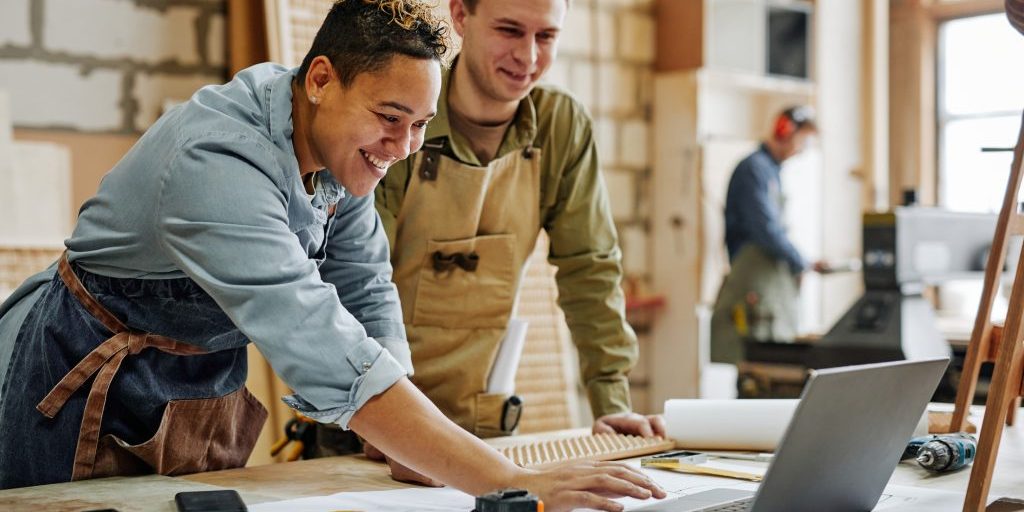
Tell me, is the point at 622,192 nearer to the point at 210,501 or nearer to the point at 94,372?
the point at 94,372

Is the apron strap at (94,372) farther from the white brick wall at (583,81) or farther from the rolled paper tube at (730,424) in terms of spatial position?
the white brick wall at (583,81)

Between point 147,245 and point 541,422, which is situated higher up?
point 147,245

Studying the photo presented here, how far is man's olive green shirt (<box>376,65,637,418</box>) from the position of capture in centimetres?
204

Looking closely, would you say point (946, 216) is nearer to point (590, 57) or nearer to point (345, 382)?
point (590, 57)

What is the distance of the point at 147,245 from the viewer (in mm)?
1312

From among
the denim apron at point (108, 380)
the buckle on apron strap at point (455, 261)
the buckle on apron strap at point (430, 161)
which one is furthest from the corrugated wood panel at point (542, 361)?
the denim apron at point (108, 380)

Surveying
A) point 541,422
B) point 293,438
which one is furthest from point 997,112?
point 293,438

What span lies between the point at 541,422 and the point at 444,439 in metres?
1.98

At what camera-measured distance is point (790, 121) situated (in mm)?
4895

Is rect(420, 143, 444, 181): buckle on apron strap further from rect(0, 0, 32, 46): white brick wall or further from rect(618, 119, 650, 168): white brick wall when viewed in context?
rect(618, 119, 650, 168): white brick wall

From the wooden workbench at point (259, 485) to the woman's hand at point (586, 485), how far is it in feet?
0.99

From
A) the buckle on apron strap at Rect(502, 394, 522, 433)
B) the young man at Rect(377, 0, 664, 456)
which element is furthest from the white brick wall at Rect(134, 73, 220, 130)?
the buckle on apron strap at Rect(502, 394, 522, 433)

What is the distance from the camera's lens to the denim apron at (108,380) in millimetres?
1375

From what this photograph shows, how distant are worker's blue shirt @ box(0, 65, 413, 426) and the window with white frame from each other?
17.3ft
